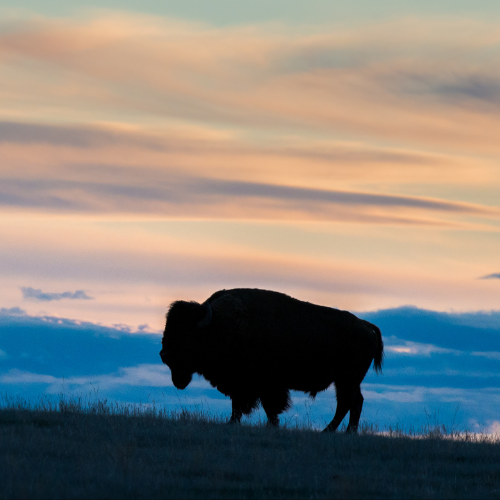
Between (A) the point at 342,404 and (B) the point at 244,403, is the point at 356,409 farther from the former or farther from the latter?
(B) the point at 244,403

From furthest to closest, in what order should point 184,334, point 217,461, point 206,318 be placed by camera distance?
point 184,334 → point 206,318 → point 217,461

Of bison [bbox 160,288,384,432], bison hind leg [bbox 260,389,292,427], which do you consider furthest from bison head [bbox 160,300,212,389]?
bison hind leg [bbox 260,389,292,427]

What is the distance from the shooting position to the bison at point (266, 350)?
15234 millimetres

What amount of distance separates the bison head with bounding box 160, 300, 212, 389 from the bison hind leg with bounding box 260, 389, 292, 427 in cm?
157

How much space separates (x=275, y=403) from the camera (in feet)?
50.4

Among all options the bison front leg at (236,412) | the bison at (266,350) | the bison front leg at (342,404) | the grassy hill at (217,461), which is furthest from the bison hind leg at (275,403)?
the grassy hill at (217,461)

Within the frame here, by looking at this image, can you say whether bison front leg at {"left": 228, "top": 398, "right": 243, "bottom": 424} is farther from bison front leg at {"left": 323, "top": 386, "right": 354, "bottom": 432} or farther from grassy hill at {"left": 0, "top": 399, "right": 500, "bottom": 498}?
bison front leg at {"left": 323, "top": 386, "right": 354, "bottom": 432}

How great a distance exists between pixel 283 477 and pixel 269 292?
7150 millimetres

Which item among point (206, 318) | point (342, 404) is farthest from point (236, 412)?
point (342, 404)

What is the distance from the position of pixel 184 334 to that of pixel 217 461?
565 cm

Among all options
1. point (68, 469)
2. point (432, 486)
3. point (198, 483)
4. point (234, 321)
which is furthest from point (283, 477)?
point (234, 321)

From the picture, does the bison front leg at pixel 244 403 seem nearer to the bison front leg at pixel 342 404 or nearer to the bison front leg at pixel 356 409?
the bison front leg at pixel 342 404

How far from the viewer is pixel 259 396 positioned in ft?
50.7

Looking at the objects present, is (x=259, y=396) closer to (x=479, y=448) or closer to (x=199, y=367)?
(x=199, y=367)
